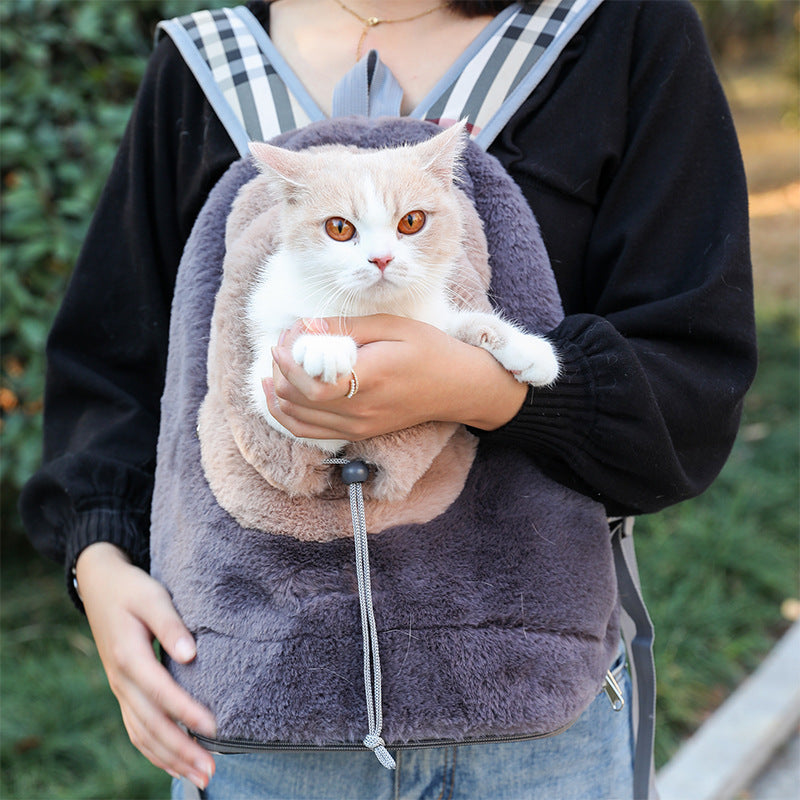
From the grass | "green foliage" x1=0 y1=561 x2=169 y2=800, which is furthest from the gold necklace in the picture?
the grass

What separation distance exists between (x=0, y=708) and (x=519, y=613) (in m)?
2.50

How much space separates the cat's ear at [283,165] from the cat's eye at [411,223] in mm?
136

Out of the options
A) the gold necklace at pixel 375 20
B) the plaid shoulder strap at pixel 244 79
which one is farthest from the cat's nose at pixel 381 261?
the gold necklace at pixel 375 20

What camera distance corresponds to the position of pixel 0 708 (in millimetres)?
2875

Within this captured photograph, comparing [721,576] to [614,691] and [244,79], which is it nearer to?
[614,691]

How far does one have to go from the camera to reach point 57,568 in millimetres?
3695

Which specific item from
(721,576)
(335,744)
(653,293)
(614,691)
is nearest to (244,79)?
(653,293)

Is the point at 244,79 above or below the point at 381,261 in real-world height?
above

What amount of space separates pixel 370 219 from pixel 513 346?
25 cm

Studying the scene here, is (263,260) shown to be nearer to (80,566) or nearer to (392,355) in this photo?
(392,355)

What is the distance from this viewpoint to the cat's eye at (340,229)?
107cm

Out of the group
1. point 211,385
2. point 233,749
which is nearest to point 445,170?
point 211,385

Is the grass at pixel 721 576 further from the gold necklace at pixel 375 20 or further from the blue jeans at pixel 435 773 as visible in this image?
the gold necklace at pixel 375 20

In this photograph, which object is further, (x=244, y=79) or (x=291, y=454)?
(x=244, y=79)
